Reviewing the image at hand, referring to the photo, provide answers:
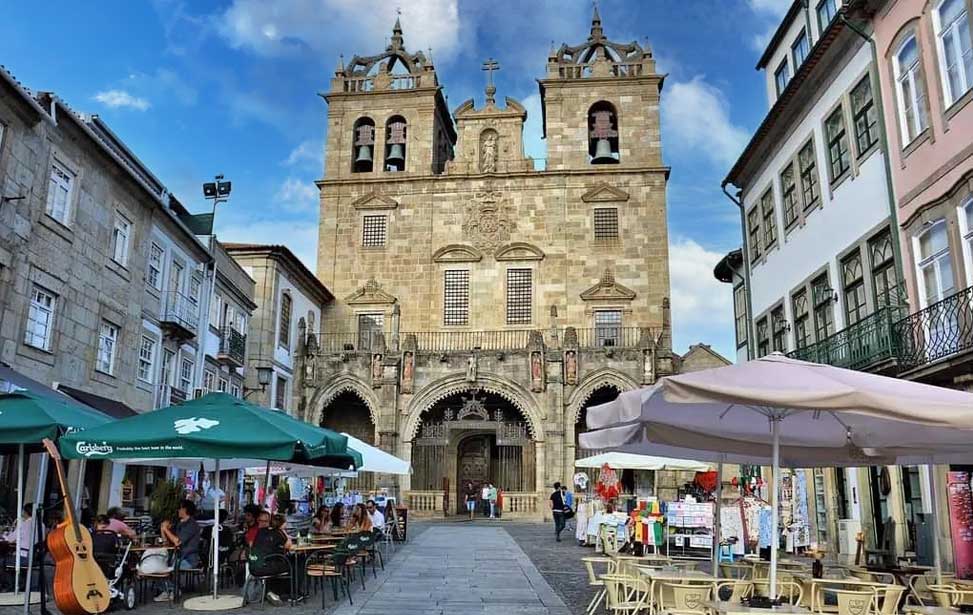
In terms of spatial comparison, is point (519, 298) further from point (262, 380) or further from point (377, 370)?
point (262, 380)

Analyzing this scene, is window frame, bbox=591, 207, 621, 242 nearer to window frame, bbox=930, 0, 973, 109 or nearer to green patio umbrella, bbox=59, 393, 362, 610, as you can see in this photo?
window frame, bbox=930, 0, 973, 109

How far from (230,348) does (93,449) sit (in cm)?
1681

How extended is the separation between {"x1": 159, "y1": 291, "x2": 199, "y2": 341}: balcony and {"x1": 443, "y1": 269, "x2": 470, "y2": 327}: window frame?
42.3 ft

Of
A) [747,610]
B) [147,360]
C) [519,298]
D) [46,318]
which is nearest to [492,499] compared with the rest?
[519,298]

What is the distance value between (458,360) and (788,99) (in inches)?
623

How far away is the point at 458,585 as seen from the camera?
10.9m

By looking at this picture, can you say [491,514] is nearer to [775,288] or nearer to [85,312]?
[775,288]

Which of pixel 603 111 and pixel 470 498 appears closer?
pixel 470 498

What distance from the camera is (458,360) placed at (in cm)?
2983

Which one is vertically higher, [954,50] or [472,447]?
[954,50]

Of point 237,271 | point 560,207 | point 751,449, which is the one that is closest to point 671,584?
point 751,449

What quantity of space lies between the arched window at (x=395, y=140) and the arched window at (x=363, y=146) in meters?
0.69

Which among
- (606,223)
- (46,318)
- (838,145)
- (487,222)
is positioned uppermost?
(487,222)

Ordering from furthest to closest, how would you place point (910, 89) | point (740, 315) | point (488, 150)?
point (488, 150) < point (740, 315) < point (910, 89)
